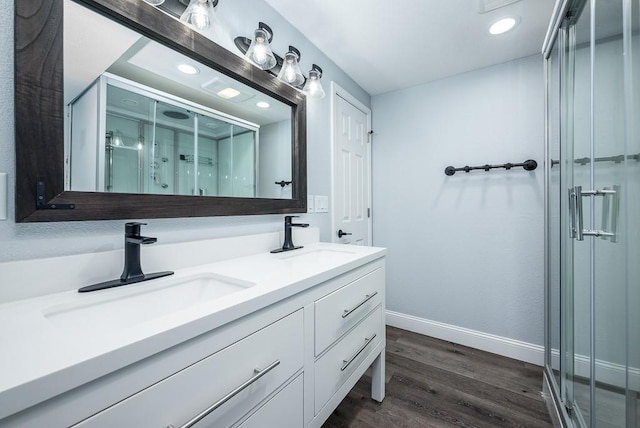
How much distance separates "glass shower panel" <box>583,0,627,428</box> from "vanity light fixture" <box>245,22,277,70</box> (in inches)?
51.5

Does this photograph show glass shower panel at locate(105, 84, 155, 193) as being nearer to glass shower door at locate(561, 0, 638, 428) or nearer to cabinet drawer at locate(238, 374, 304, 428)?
cabinet drawer at locate(238, 374, 304, 428)

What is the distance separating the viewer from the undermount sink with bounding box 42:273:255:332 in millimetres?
656

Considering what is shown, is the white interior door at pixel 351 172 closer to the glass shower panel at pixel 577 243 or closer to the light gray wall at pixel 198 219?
the light gray wall at pixel 198 219

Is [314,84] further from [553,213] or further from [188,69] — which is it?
[553,213]

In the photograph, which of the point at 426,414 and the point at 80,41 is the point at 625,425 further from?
the point at 80,41

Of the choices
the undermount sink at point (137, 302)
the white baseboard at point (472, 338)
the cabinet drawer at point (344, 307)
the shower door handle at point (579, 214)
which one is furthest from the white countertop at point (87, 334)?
the white baseboard at point (472, 338)

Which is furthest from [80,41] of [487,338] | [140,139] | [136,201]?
[487,338]

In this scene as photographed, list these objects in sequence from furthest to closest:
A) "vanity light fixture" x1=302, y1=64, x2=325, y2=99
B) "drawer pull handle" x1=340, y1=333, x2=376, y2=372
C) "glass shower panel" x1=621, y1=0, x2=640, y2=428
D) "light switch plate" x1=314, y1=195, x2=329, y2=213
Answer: "light switch plate" x1=314, y1=195, x2=329, y2=213, "vanity light fixture" x1=302, y1=64, x2=325, y2=99, "drawer pull handle" x1=340, y1=333, x2=376, y2=372, "glass shower panel" x1=621, y1=0, x2=640, y2=428

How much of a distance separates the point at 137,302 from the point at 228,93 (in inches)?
38.9

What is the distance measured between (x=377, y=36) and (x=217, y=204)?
1.49 meters

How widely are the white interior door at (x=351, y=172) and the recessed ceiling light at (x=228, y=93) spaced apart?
888 millimetres

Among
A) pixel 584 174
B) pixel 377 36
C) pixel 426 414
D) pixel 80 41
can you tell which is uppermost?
pixel 377 36

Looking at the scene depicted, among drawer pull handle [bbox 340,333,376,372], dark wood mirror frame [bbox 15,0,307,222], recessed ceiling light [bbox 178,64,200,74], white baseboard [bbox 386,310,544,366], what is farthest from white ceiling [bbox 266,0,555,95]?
white baseboard [bbox 386,310,544,366]

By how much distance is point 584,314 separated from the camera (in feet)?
3.69
